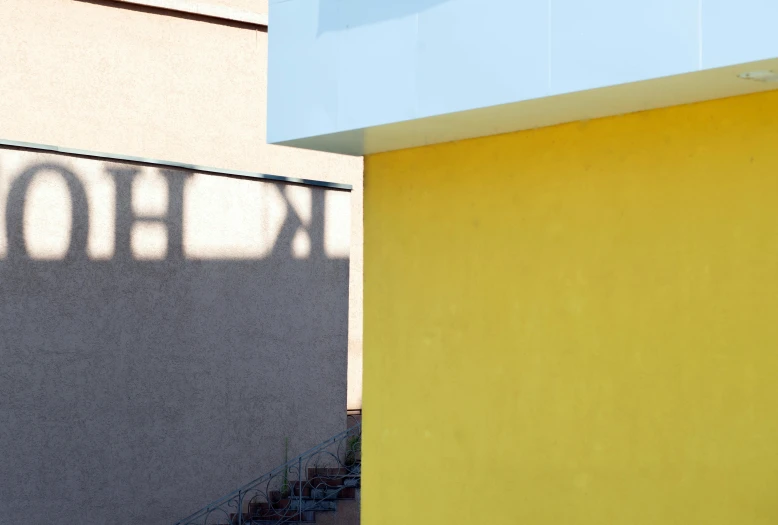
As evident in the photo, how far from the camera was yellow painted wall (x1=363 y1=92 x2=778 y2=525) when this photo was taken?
3.79 metres

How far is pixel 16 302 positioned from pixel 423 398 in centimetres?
538

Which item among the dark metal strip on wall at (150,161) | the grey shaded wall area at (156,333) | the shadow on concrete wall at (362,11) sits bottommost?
the grey shaded wall area at (156,333)

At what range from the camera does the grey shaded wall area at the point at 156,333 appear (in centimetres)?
900

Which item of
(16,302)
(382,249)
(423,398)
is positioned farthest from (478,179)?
(16,302)

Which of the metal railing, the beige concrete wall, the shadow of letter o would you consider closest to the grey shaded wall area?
the shadow of letter o

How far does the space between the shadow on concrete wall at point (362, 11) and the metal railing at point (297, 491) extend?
5.93 metres

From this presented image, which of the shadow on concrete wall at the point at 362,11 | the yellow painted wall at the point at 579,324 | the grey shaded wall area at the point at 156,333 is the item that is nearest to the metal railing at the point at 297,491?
the grey shaded wall area at the point at 156,333

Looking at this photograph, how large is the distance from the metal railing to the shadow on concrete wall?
19.5ft

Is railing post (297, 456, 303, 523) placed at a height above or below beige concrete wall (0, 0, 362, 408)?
below

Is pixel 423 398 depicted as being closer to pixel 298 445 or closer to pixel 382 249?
pixel 382 249

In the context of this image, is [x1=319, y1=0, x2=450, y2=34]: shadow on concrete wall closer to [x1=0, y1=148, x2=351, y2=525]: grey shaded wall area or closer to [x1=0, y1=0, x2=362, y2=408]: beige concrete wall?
[x1=0, y1=148, x2=351, y2=525]: grey shaded wall area

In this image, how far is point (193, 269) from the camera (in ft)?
33.1

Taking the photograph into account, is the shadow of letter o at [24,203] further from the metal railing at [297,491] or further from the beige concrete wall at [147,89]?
the metal railing at [297,491]

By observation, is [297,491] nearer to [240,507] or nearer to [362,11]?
[240,507]
